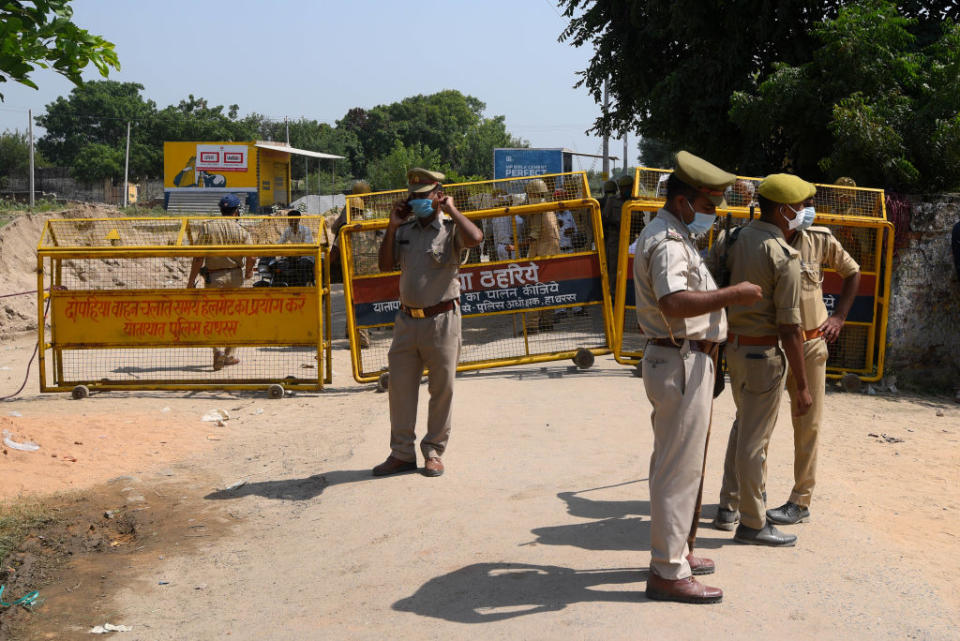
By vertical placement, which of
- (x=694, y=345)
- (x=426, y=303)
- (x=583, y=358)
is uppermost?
(x=426, y=303)

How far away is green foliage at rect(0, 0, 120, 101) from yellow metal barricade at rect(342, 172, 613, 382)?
465 centimetres

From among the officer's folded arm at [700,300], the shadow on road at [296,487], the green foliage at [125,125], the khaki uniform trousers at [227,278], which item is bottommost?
the shadow on road at [296,487]

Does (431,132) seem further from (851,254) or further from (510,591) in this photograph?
(510,591)

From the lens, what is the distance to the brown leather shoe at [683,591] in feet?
13.1

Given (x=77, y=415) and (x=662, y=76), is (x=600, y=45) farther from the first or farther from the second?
(x=77, y=415)

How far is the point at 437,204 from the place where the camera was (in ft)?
20.5

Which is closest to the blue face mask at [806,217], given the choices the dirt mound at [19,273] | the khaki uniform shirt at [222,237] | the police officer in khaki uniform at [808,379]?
the police officer in khaki uniform at [808,379]

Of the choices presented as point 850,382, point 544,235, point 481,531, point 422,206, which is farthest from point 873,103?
point 481,531

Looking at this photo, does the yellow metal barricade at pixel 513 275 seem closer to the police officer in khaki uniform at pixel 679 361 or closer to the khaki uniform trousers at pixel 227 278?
the khaki uniform trousers at pixel 227 278

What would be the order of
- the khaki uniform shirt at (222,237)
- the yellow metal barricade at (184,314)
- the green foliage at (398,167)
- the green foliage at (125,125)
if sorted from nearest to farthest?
the yellow metal barricade at (184,314)
the khaki uniform shirt at (222,237)
the green foliage at (398,167)
the green foliage at (125,125)

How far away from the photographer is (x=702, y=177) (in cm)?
391

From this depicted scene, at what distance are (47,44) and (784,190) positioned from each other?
4.04 m

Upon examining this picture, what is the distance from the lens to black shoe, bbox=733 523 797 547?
4848 mm

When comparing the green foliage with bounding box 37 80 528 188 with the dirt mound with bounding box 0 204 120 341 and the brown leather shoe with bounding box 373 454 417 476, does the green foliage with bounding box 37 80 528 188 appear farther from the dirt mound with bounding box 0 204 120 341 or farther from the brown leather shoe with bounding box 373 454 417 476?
the brown leather shoe with bounding box 373 454 417 476
